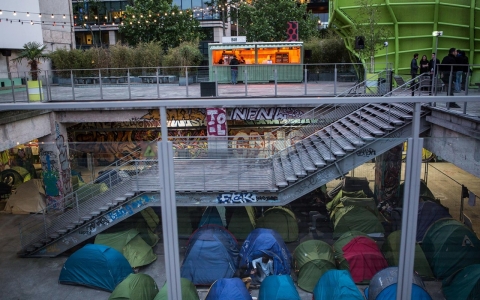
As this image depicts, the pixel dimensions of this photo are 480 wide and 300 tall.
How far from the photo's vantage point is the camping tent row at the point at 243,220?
2523mm

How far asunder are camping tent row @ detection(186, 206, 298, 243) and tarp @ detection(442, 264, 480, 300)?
3.40ft

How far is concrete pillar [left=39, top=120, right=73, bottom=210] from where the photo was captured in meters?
2.46

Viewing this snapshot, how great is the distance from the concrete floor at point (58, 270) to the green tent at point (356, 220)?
309 mm

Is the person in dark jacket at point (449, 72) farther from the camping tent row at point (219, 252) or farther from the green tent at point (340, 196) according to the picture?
the camping tent row at point (219, 252)

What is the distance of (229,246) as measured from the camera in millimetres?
2830

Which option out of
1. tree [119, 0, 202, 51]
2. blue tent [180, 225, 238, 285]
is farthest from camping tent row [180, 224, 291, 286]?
tree [119, 0, 202, 51]

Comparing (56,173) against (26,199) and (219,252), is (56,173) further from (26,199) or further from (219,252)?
(219,252)

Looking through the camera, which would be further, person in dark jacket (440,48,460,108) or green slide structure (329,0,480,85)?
green slide structure (329,0,480,85)

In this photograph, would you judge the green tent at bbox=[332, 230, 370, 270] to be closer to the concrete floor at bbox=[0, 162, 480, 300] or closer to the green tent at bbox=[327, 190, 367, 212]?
the green tent at bbox=[327, 190, 367, 212]

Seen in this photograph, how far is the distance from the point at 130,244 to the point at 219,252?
0.57 m

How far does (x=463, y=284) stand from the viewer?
2785mm

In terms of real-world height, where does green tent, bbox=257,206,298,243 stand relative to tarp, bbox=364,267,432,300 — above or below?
above

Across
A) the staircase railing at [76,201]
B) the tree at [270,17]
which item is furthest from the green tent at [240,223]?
the tree at [270,17]

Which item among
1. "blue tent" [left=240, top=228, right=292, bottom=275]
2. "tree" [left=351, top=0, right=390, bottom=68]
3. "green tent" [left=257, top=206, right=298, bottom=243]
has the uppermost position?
"tree" [left=351, top=0, right=390, bottom=68]
